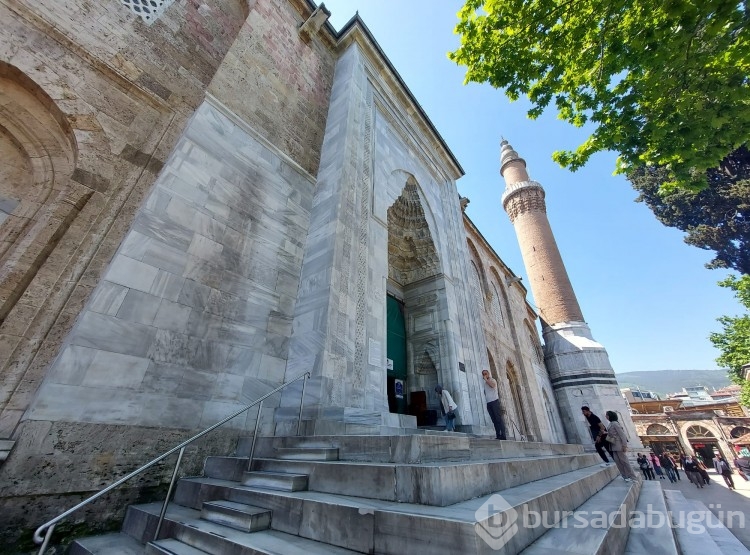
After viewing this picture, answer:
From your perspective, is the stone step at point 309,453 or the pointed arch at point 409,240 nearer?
the stone step at point 309,453

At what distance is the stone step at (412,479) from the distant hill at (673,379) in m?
184

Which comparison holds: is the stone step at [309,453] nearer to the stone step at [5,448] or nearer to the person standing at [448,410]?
the stone step at [5,448]

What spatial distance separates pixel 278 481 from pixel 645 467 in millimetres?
18597

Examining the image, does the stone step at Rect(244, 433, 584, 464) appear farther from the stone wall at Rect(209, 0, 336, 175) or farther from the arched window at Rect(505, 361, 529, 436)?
the arched window at Rect(505, 361, 529, 436)

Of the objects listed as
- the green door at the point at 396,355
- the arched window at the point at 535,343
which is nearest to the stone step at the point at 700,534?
the green door at the point at 396,355

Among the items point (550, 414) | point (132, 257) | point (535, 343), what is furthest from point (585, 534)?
point (535, 343)

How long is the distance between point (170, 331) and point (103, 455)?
51.9 inches

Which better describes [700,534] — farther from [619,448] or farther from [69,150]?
[69,150]

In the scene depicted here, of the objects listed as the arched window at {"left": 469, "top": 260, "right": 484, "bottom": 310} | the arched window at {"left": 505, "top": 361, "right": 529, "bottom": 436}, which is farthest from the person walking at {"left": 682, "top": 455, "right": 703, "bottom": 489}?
the arched window at {"left": 469, "top": 260, "right": 484, "bottom": 310}

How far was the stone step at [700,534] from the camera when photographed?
269 centimetres

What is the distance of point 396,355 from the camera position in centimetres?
812

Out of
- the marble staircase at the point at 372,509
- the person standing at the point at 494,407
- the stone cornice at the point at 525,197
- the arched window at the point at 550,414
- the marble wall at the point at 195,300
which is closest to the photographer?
the marble staircase at the point at 372,509

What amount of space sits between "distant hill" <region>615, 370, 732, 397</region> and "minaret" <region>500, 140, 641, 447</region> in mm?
163999

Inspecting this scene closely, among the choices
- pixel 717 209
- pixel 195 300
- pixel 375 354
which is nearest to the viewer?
pixel 195 300
